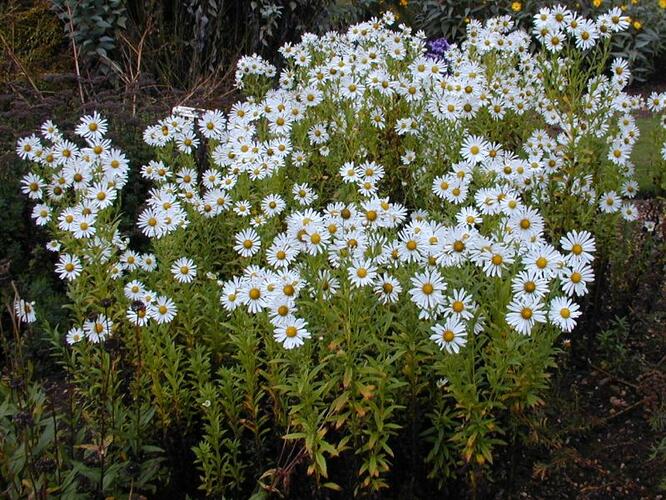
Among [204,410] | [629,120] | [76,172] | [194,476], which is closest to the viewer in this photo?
[204,410]

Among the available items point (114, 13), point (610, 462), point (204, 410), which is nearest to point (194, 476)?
point (204, 410)

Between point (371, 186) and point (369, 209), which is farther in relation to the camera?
point (371, 186)

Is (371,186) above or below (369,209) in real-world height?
above

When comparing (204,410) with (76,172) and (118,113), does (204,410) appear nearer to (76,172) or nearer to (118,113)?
(76,172)

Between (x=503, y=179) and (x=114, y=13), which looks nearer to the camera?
(x=503, y=179)

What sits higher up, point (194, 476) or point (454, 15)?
point (454, 15)

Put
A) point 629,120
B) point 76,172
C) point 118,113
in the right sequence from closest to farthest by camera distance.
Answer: point 76,172
point 629,120
point 118,113

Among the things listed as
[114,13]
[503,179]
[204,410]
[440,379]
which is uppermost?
[114,13]

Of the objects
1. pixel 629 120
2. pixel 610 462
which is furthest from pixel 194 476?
pixel 629 120

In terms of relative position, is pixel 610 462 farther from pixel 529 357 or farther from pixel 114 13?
pixel 114 13
